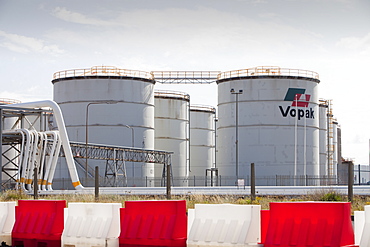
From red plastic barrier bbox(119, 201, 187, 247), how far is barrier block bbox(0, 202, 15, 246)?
3063mm

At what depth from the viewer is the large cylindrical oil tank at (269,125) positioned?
53562 mm

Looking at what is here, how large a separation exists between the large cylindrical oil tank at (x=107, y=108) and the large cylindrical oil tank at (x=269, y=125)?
303 inches

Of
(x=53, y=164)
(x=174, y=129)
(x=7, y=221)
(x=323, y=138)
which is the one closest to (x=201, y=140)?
(x=174, y=129)

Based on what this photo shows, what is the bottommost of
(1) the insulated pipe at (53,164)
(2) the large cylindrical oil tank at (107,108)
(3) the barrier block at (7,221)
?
(3) the barrier block at (7,221)

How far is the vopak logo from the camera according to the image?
177 ft

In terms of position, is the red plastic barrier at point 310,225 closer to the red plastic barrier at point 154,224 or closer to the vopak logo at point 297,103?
the red plastic barrier at point 154,224

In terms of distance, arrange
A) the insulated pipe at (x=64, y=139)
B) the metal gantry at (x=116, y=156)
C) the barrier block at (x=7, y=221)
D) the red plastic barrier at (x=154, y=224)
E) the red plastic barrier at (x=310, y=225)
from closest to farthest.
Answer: the red plastic barrier at (x=310, y=225)
the red plastic barrier at (x=154, y=224)
the barrier block at (x=7, y=221)
the insulated pipe at (x=64, y=139)
the metal gantry at (x=116, y=156)

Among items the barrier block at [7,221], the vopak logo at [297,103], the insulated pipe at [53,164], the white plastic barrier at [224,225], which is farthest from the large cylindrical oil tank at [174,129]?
the white plastic barrier at [224,225]

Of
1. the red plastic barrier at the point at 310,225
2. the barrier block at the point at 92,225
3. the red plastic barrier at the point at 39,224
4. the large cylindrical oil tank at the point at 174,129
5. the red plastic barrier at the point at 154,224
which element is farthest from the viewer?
the large cylindrical oil tank at the point at 174,129

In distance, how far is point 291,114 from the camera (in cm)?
5406

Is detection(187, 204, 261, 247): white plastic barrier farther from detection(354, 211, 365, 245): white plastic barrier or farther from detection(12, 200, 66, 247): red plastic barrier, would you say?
detection(12, 200, 66, 247): red plastic barrier

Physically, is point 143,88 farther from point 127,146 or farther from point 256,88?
point 256,88

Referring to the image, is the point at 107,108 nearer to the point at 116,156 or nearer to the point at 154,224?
the point at 116,156

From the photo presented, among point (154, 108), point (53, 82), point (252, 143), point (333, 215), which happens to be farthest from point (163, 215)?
point (154, 108)
